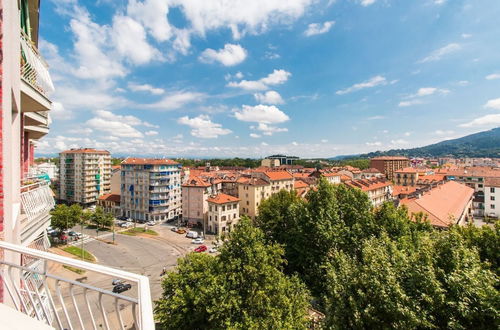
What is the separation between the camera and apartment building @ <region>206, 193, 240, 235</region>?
4681 cm

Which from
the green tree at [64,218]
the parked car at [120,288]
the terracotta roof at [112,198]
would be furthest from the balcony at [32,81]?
the terracotta roof at [112,198]

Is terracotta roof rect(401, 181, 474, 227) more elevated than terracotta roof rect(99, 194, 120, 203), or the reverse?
terracotta roof rect(401, 181, 474, 227)

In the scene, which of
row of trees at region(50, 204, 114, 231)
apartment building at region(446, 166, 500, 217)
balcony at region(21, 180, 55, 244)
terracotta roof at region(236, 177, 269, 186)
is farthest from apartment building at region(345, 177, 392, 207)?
balcony at region(21, 180, 55, 244)

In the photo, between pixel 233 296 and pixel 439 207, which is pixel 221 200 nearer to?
pixel 439 207

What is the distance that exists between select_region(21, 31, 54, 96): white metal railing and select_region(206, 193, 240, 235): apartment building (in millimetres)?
41138

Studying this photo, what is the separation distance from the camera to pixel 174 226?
172ft

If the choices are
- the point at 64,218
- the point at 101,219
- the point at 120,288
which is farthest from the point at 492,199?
the point at 64,218

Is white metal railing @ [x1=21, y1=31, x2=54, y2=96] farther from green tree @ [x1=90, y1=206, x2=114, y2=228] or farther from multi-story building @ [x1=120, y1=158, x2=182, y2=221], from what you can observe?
multi-story building @ [x1=120, y1=158, x2=182, y2=221]

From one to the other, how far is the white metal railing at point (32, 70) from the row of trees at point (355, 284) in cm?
1007

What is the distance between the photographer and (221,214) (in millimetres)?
46938

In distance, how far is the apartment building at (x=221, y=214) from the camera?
46.8m

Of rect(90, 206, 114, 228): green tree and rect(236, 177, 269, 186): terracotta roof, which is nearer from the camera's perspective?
rect(90, 206, 114, 228): green tree

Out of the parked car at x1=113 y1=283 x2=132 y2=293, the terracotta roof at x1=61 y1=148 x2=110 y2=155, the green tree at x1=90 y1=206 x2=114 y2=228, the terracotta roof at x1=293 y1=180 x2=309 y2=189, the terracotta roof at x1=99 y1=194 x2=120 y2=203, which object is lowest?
the parked car at x1=113 y1=283 x2=132 y2=293

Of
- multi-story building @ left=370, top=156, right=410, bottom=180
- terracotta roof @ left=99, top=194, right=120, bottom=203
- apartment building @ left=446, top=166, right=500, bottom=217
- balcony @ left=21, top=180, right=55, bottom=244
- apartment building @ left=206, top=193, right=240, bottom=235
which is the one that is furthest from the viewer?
multi-story building @ left=370, top=156, right=410, bottom=180
